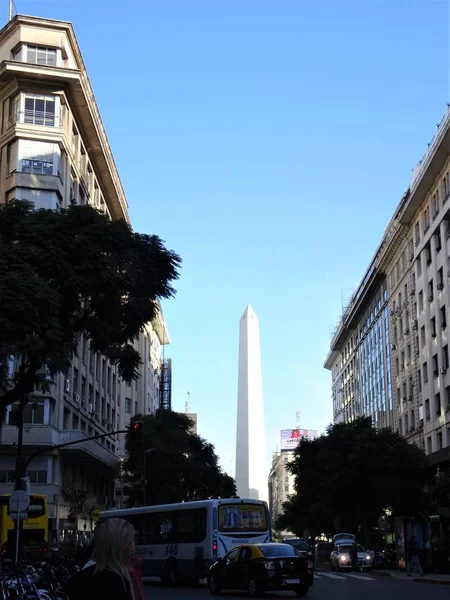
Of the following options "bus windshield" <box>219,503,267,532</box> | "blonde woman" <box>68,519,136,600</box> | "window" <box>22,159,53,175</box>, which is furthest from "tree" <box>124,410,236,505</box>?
"blonde woman" <box>68,519,136,600</box>

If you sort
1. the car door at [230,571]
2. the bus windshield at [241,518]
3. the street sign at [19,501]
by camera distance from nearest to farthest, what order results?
1. the car door at [230,571]
2. the street sign at [19,501]
3. the bus windshield at [241,518]

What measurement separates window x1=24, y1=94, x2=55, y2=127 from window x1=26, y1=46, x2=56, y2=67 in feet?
7.84

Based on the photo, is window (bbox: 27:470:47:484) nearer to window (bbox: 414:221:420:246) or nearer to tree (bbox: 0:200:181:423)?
tree (bbox: 0:200:181:423)

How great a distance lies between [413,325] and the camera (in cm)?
5591

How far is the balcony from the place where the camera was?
4922 cm

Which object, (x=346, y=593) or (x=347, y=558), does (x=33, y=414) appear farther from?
(x=346, y=593)

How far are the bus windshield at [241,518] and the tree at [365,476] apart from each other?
2199 centimetres

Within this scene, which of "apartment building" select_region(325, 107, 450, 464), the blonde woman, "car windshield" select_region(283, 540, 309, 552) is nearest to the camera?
the blonde woman

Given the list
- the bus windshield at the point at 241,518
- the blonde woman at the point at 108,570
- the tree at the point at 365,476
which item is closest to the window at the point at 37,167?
the tree at the point at 365,476

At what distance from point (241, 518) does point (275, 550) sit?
17.9 ft

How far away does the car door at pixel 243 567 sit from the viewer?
826 inches

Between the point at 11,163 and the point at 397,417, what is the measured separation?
Result: 32411mm

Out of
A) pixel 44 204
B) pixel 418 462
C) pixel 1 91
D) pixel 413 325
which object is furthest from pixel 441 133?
pixel 1 91

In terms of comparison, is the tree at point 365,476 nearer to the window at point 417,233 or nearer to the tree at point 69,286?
the window at point 417,233
